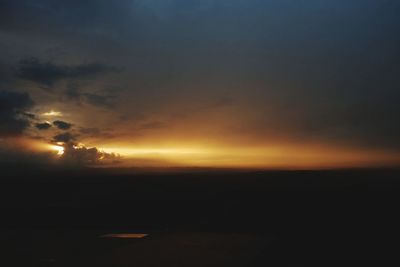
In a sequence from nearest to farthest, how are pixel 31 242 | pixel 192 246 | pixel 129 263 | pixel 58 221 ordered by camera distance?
pixel 129 263, pixel 192 246, pixel 31 242, pixel 58 221

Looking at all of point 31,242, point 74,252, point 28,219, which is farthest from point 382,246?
point 28,219

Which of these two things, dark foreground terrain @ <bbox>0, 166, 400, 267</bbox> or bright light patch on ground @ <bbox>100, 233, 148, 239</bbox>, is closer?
dark foreground terrain @ <bbox>0, 166, 400, 267</bbox>

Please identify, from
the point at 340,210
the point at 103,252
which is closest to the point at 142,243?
the point at 103,252

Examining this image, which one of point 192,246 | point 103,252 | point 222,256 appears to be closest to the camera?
point 222,256

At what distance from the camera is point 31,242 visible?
19.4 metres

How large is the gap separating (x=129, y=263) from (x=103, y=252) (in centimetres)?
256

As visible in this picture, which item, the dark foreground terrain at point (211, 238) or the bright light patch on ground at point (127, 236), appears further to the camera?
the bright light patch on ground at point (127, 236)

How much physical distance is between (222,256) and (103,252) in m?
4.99

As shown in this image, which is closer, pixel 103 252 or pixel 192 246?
pixel 103 252

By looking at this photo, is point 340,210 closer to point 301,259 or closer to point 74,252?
point 301,259

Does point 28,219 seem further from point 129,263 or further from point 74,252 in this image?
point 129,263

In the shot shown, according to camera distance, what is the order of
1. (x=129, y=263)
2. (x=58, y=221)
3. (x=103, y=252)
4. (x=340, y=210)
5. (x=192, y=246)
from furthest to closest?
(x=340, y=210)
(x=58, y=221)
(x=192, y=246)
(x=103, y=252)
(x=129, y=263)

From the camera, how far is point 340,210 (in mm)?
31203

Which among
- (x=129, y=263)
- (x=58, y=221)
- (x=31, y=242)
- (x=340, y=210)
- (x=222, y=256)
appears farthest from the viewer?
A: (x=340, y=210)
